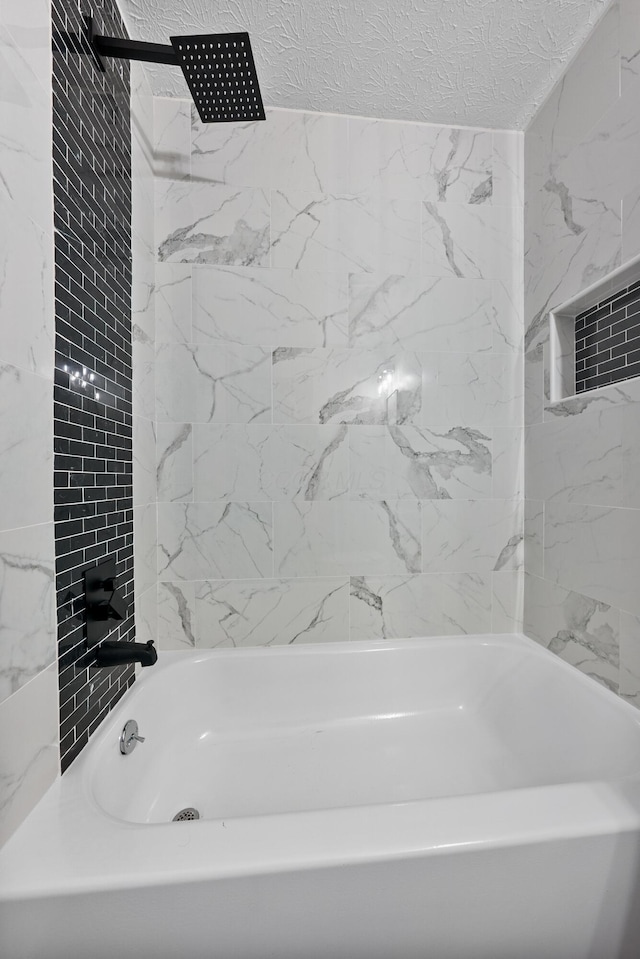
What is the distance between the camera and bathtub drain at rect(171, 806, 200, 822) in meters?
1.36

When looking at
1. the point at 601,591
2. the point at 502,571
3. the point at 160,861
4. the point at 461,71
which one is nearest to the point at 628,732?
the point at 601,591

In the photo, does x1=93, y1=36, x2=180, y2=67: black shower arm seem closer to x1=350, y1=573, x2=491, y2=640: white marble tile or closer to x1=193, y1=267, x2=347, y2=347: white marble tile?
x1=193, y1=267, x2=347, y2=347: white marble tile

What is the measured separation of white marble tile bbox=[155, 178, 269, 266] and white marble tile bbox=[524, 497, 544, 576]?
1419 millimetres

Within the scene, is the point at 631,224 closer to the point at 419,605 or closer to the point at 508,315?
the point at 508,315

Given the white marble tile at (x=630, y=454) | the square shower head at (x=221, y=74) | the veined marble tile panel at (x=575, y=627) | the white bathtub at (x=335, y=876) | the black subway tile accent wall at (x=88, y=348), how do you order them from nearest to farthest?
the white bathtub at (x=335, y=876) → the black subway tile accent wall at (x=88, y=348) → the square shower head at (x=221, y=74) → the white marble tile at (x=630, y=454) → the veined marble tile panel at (x=575, y=627)

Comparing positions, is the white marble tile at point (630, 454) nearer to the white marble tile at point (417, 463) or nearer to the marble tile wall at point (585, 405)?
the marble tile wall at point (585, 405)

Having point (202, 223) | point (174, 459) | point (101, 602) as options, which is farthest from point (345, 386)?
point (101, 602)

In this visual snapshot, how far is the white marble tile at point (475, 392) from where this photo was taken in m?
1.88

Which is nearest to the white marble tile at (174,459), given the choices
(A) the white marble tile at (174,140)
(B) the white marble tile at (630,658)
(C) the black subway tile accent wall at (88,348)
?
(C) the black subway tile accent wall at (88,348)

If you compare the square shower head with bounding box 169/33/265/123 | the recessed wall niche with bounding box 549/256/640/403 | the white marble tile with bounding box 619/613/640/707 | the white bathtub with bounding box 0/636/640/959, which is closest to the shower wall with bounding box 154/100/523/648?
the recessed wall niche with bounding box 549/256/640/403

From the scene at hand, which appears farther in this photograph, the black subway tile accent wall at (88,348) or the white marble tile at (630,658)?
the white marble tile at (630,658)

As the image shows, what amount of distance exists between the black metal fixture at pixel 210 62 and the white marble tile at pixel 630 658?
179 centimetres

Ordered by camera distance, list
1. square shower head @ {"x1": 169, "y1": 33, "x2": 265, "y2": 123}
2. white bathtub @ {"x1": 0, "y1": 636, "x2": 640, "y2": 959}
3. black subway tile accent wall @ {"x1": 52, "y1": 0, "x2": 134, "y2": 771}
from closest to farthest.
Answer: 1. white bathtub @ {"x1": 0, "y1": 636, "x2": 640, "y2": 959}
2. black subway tile accent wall @ {"x1": 52, "y1": 0, "x2": 134, "y2": 771}
3. square shower head @ {"x1": 169, "y1": 33, "x2": 265, "y2": 123}

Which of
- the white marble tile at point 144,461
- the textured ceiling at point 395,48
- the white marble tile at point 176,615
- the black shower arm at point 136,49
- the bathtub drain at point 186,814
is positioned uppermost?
the textured ceiling at point 395,48
